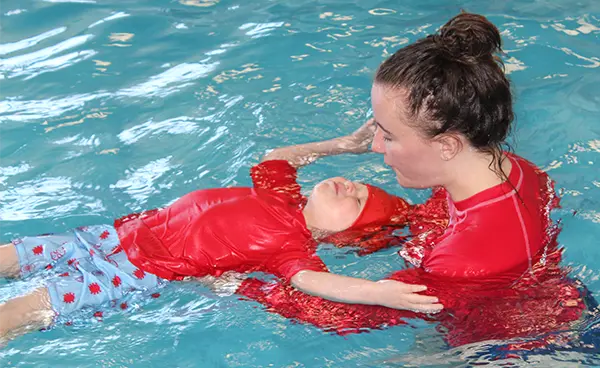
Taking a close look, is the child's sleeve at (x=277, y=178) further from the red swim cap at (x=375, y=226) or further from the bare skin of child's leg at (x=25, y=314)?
the bare skin of child's leg at (x=25, y=314)

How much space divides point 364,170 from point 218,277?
4.33ft

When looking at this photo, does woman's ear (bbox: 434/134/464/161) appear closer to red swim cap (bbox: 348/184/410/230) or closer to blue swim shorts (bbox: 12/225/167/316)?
red swim cap (bbox: 348/184/410/230)

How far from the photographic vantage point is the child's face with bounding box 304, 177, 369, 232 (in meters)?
3.61

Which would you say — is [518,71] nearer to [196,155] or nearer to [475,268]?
[196,155]

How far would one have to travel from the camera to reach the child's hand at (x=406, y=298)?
2.87 meters

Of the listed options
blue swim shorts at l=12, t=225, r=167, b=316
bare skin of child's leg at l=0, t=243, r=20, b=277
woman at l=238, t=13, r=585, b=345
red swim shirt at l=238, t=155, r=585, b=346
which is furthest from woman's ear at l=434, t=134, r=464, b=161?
bare skin of child's leg at l=0, t=243, r=20, b=277

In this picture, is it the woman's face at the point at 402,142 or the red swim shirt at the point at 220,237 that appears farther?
the red swim shirt at the point at 220,237

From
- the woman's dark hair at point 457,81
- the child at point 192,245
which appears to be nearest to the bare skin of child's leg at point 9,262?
the child at point 192,245

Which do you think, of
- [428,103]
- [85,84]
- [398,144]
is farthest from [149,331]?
[85,84]

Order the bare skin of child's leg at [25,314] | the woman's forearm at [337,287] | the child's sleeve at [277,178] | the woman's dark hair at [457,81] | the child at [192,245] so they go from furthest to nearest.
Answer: the child's sleeve at [277,178] < the child at [192,245] < the bare skin of child's leg at [25,314] < the woman's forearm at [337,287] < the woman's dark hair at [457,81]

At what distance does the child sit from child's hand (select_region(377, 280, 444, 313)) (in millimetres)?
345

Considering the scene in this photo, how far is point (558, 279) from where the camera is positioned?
3.21m

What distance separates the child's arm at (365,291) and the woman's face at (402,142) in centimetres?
46

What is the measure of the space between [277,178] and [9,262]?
1.39m
